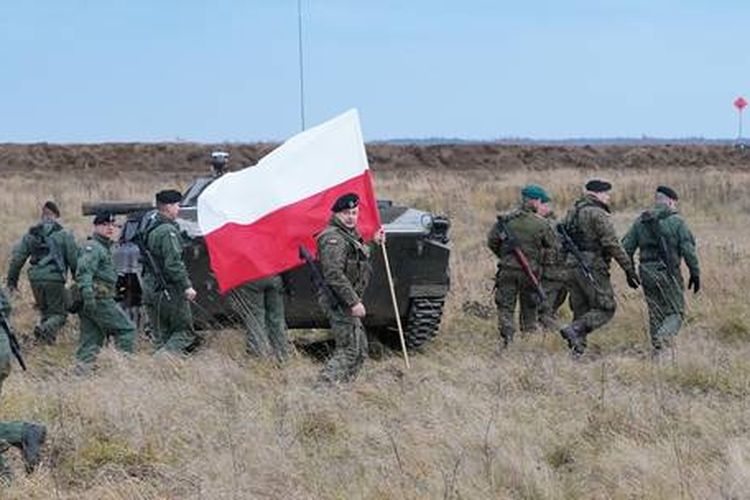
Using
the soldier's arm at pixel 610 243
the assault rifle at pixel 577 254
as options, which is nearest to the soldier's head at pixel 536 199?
the assault rifle at pixel 577 254

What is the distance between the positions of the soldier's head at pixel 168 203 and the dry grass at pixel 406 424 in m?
1.08

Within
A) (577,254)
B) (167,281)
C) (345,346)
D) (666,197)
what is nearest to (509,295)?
(577,254)

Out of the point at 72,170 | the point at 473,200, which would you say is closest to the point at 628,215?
the point at 473,200

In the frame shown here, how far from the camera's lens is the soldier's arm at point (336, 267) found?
27.0 ft

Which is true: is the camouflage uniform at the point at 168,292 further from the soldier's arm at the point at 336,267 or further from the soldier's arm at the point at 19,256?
the soldier's arm at the point at 19,256

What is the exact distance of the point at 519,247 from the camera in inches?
425

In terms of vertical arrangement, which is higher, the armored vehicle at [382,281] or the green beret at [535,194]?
the green beret at [535,194]

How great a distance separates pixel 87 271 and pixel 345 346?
207cm

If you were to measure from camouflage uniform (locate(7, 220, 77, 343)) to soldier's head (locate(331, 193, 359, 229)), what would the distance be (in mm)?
3696

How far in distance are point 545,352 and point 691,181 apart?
1970cm

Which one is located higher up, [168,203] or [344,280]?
[168,203]

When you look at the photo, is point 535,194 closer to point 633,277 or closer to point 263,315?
point 633,277

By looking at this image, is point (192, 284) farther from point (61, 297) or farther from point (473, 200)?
point (473, 200)

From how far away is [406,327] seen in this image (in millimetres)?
11320
